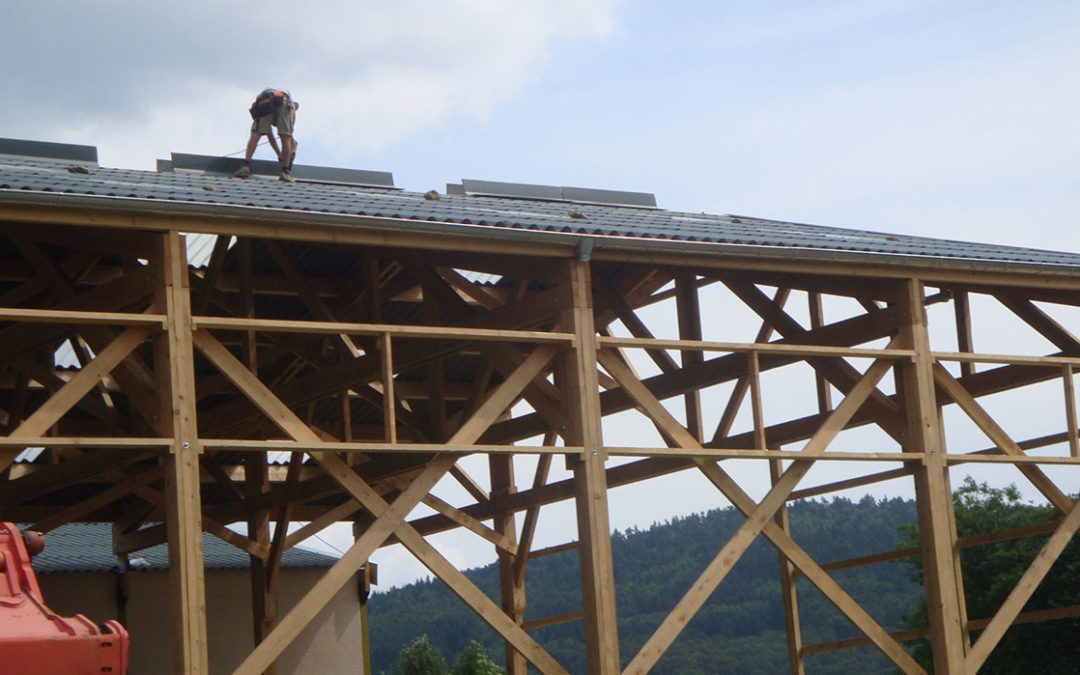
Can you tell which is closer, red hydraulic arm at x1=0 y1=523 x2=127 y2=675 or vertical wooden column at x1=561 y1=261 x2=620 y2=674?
red hydraulic arm at x1=0 y1=523 x2=127 y2=675

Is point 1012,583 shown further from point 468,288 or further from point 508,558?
point 468,288

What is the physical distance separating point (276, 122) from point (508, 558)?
8730mm

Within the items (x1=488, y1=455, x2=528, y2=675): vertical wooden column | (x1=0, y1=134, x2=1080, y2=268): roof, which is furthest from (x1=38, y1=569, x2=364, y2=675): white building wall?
(x1=0, y1=134, x2=1080, y2=268): roof

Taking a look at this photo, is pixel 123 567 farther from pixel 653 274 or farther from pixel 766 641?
pixel 766 641

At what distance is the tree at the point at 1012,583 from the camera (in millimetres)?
42406

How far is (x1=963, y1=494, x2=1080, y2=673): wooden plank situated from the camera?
1817 centimetres

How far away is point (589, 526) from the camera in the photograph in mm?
16641

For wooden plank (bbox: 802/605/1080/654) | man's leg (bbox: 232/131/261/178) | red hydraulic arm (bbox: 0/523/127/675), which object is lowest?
wooden plank (bbox: 802/605/1080/654)

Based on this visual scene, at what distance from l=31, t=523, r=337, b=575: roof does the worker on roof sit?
1170 centimetres

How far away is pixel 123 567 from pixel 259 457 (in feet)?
19.2

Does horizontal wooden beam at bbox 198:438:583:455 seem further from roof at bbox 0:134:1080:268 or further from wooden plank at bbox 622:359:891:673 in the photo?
Result: roof at bbox 0:134:1080:268

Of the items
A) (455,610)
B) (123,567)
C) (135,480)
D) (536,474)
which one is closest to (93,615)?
(123,567)

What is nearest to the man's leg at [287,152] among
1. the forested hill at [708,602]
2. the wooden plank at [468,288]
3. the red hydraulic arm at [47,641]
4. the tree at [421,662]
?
the wooden plank at [468,288]

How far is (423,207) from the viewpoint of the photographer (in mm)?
17750
